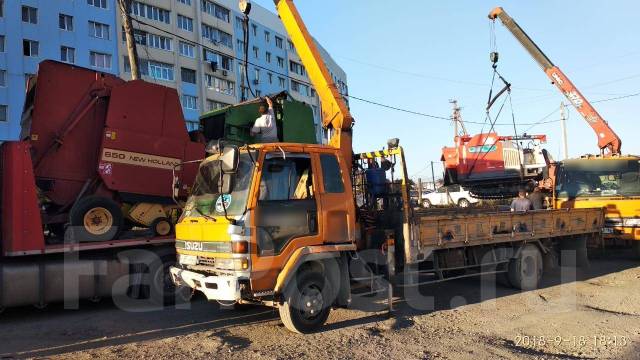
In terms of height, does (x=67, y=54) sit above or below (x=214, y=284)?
above

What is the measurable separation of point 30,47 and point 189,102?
13993 mm

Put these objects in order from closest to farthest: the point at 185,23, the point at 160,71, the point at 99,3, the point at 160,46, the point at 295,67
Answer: the point at 99,3, the point at 160,71, the point at 160,46, the point at 185,23, the point at 295,67

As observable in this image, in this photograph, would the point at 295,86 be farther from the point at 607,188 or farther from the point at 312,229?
the point at 312,229

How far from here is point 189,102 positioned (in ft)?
154

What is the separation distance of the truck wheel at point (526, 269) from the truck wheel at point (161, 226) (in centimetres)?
601

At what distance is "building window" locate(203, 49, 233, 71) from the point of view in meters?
49.4

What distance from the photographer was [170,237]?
28.3 feet

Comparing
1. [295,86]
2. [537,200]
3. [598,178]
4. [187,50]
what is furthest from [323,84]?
[295,86]

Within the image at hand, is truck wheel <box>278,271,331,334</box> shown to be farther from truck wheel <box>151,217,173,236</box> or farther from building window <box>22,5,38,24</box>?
building window <box>22,5,38,24</box>

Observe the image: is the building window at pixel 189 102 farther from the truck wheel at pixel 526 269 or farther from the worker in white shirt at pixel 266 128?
the truck wheel at pixel 526 269

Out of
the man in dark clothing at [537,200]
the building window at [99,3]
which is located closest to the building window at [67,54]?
the building window at [99,3]

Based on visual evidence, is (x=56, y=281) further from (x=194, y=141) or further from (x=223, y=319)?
(x=194, y=141)


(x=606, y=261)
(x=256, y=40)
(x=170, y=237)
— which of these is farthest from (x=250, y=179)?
(x=256, y=40)

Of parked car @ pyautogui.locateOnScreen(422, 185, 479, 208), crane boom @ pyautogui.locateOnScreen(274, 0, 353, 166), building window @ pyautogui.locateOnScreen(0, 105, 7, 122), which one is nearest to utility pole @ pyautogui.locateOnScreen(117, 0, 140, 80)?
crane boom @ pyautogui.locateOnScreen(274, 0, 353, 166)
